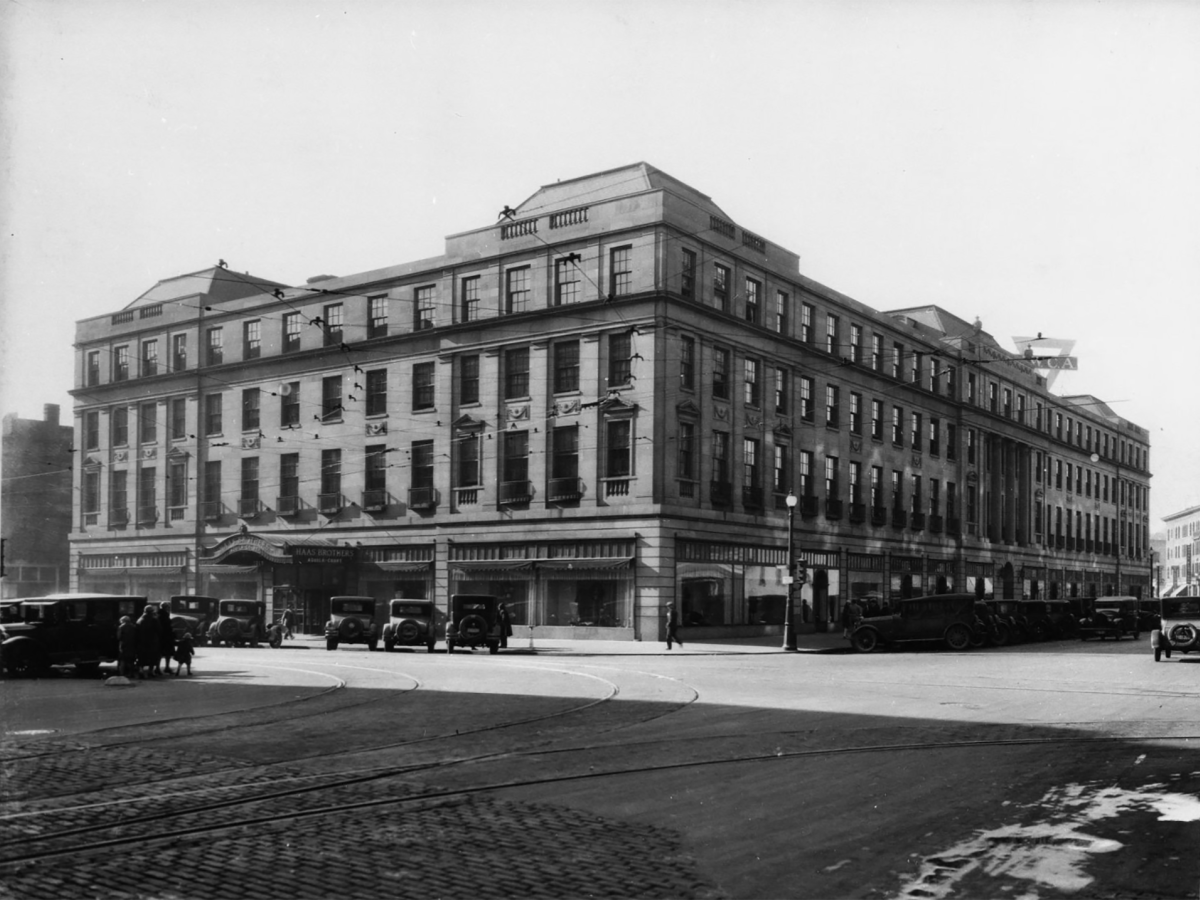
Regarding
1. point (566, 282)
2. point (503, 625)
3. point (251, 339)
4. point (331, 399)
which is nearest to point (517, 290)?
point (566, 282)

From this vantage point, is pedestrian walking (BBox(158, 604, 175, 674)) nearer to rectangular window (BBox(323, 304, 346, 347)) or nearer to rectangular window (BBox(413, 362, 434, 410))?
rectangular window (BBox(413, 362, 434, 410))

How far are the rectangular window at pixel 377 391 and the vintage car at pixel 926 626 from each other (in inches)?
844

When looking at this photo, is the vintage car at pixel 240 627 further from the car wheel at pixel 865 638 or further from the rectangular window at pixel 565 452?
the car wheel at pixel 865 638

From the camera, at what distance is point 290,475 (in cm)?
4959

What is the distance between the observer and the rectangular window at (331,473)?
157 ft

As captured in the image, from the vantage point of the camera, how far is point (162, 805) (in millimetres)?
9484

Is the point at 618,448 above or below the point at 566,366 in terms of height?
below

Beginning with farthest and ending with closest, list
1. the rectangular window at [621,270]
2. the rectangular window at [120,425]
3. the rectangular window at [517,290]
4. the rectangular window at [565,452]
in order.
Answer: the rectangular window at [120,425] < the rectangular window at [517,290] < the rectangular window at [565,452] < the rectangular window at [621,270]

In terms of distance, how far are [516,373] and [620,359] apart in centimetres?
464

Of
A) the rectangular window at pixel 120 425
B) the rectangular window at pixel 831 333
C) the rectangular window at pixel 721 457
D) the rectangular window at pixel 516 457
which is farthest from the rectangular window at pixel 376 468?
the rectangular window at pixel 831 333

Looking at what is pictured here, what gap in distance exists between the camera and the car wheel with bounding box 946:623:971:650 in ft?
115

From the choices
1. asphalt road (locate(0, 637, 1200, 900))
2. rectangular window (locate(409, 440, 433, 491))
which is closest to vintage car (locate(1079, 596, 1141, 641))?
asphalt road (locate(0, 637, 1200, 900))

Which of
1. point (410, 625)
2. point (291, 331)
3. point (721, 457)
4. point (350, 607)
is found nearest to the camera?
point (410, 625)

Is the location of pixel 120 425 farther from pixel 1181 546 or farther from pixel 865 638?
pixel 1181 546
